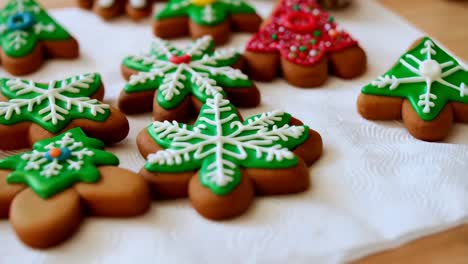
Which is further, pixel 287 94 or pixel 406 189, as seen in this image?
pixel 287 94

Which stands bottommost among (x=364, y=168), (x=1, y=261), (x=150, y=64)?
(x=1, y=261)

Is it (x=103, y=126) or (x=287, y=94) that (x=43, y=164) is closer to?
(x=103, y=126)

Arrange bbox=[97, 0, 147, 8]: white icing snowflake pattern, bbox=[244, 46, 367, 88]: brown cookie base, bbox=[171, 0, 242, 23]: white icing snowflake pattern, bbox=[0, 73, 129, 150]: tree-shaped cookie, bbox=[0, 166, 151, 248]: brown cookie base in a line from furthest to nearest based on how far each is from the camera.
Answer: bbox=[97, 0, 147, 8]: white icing snowflake pattern
bbox=[171, 0, 242, 23]: white icing snowflake pattern
bbox=[244, 46, 367, 88]: brown cookie base
bbox=[0, 73, 129, 150]: tree-shaped cookie
bbox=[0, 166, 151, 248]: brown cookie base

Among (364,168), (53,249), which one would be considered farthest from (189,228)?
(364,168)

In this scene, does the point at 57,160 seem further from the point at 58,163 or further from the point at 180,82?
the point at 180,82

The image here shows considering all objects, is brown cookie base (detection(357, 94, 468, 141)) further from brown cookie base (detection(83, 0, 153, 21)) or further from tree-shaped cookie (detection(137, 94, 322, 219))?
brown cookie base (detection(83, 0, 153, 21))

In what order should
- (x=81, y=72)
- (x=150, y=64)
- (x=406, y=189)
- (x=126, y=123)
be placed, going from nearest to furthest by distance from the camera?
(x=406, y=189) → (x=126, y=123) → (x=150, y=64) → (x=81, y=72)

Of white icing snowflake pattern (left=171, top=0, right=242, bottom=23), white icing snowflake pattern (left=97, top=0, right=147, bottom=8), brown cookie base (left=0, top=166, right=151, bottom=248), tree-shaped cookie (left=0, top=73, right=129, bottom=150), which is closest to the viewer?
brown cookie base (left=0, top=166, right=151, bottom=248)

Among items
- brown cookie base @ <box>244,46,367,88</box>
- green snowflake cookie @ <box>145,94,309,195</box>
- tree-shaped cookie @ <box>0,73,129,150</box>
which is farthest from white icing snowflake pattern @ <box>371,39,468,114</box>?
tree-shaped cookie @ <box>0,73,129,150</box>
